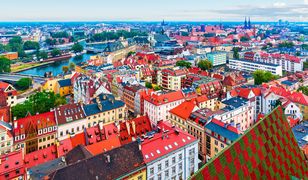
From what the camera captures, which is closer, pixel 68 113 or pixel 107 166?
pixel 107 166

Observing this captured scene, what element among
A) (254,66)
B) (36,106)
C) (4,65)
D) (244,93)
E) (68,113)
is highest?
(4,65)

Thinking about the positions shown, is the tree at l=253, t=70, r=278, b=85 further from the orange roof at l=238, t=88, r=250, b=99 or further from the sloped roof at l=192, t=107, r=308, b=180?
the sloped roof at l=192, t=107, r=308, b=180

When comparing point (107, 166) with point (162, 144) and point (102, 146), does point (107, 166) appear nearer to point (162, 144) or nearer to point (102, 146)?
point (102, 146)

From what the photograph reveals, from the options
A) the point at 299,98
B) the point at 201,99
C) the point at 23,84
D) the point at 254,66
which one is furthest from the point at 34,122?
the point at 254,66

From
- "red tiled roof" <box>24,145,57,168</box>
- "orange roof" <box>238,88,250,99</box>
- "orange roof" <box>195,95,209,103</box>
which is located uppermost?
"orange roof" <box>238,88,250,99</box>

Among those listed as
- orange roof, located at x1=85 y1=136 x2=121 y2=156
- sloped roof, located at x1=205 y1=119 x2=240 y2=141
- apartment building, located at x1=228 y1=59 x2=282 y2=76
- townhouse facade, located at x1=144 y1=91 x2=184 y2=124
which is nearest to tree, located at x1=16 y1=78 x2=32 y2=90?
townhouse facade, located at x1=144 y1=91 x2=184 y2=124

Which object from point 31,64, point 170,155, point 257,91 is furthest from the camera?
point 31,64
